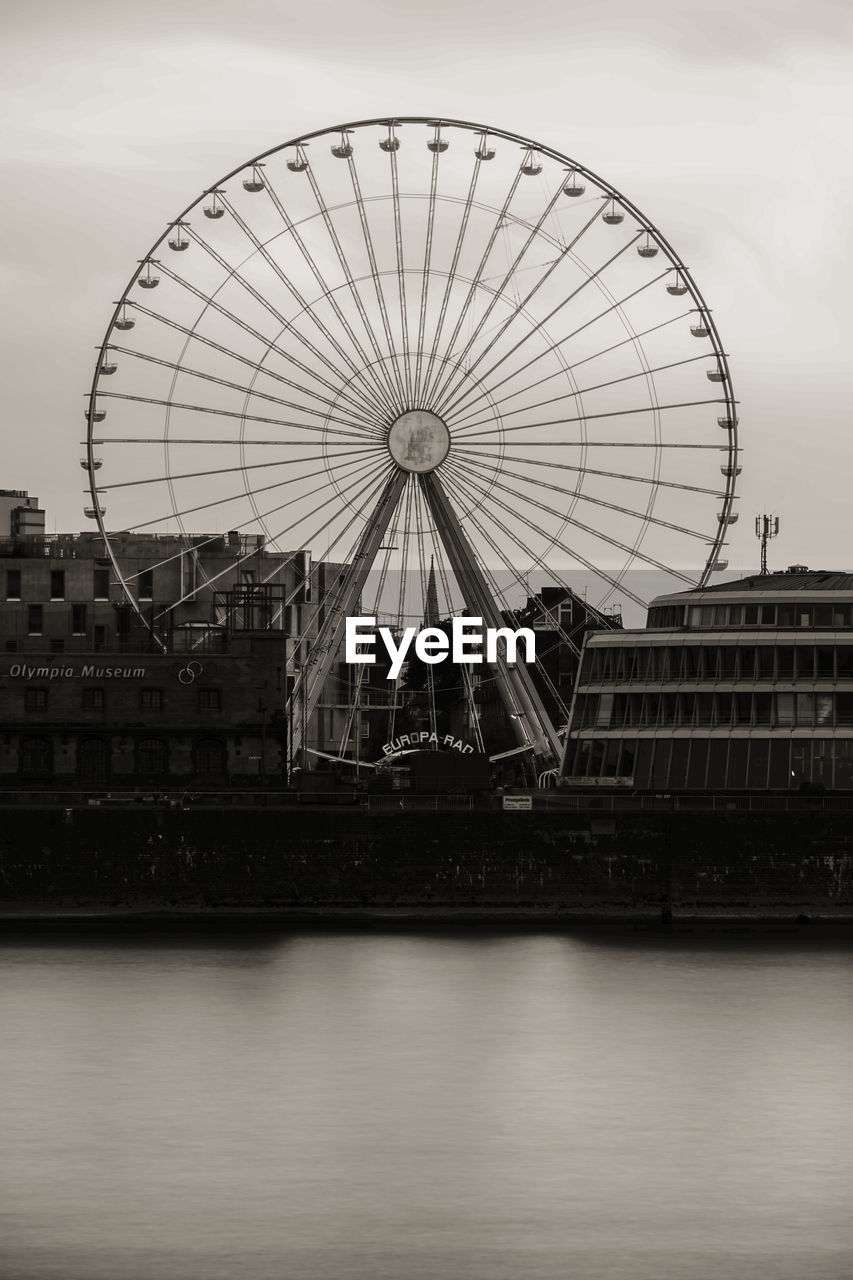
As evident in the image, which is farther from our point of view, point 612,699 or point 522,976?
point 612,699

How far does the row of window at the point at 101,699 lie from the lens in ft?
330

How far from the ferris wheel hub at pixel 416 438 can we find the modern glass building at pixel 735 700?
13124 mm

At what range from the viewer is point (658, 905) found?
88.1 meters

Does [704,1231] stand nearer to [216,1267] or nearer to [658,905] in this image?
[216,1267]

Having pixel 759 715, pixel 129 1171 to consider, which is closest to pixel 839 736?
pixel 759 715

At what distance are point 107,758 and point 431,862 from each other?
1866 centimetres

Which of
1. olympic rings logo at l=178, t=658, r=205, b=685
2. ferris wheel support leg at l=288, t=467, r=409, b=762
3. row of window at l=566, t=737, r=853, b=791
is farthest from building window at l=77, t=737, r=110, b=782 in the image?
row of window at l=566, t=737, r=853, b=791

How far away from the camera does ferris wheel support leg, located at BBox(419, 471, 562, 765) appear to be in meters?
91.8

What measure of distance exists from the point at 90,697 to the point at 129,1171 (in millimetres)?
53216

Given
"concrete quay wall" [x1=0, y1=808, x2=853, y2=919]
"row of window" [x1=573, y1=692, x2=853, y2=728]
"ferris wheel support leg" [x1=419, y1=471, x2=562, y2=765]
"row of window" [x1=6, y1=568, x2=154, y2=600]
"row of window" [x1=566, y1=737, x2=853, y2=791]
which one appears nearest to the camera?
"concrete quay wall" [x1=0, y1=808, x2=853, y2=919]

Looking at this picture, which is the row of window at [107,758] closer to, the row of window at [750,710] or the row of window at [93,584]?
the row of window at [750,710]

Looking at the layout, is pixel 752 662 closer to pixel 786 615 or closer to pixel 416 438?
pixel 786 615

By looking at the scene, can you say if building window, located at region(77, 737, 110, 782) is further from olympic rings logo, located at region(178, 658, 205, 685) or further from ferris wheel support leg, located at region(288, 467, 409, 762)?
ferris wheel support leg, located at region(288, 467, 409, 762)

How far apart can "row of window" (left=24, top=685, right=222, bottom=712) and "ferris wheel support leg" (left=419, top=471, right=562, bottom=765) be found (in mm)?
12450
